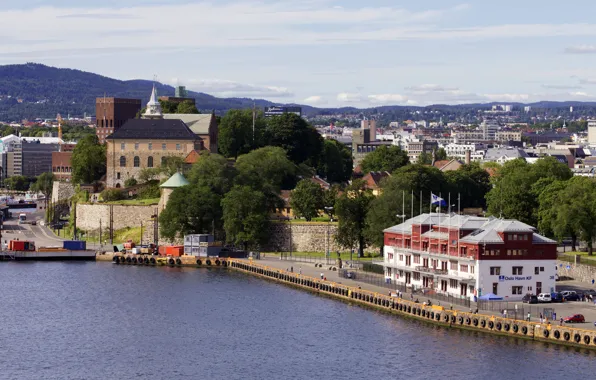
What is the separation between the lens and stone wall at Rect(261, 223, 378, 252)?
97.7 meters

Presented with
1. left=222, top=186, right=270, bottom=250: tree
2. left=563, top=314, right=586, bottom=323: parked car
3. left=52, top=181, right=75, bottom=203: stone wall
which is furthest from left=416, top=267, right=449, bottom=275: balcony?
left=52, top=181, right=75, bottom=203: stone wall

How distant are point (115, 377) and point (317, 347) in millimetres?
10660

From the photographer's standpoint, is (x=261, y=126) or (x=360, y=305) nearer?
(x=360, y=305)

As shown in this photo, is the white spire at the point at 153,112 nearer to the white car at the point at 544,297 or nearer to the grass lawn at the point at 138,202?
the grass lawn at the point at 138,202

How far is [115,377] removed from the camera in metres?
55.3

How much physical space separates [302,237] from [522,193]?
1764 cm

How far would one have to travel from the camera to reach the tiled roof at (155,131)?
120312 mm

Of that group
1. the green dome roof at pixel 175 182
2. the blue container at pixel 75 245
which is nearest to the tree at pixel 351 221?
the green dome roof at pixel 175 182

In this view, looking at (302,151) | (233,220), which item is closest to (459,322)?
(233,220)

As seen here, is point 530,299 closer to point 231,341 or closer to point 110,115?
point 231,341

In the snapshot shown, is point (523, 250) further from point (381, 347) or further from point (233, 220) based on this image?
point (233, 220)

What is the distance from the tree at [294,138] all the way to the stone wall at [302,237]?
25560 millimetres

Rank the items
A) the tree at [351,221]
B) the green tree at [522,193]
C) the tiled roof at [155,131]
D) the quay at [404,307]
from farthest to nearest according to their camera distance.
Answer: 1. the tiled roof at [155,131]
2. the tree at [351,221]
3. the green tree at [522,193]
4. the quay at [404,307]

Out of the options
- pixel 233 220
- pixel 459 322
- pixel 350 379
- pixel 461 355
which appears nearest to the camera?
pixel 350 379
